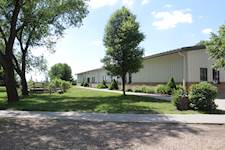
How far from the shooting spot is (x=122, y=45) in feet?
92.8

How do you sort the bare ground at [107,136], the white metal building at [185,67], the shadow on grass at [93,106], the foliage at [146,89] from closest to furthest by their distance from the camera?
the bare ground at [107,136] < the shadow on grass at [93,106] < the white metal building at [185,67] < the foliage at [146,89]

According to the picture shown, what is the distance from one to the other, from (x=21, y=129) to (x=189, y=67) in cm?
2093

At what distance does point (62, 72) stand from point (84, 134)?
3975 inches

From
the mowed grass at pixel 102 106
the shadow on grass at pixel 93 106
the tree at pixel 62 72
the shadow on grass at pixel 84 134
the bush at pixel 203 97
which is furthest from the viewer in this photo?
the tree at pixel 62 72

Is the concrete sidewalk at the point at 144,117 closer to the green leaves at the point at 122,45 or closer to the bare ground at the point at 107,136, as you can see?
the bare ground at the point at 107,136

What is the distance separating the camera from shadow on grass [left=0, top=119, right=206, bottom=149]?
29.9 ft

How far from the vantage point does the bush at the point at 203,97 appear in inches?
631

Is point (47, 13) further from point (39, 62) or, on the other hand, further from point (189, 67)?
point (39, 62)

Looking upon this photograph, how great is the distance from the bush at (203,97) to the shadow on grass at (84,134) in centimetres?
451

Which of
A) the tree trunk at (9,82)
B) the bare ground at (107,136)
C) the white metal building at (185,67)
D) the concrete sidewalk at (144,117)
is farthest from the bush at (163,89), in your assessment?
the bare ground at (107,136)

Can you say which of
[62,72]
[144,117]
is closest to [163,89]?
[144,117]

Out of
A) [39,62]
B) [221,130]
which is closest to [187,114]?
[221,130]

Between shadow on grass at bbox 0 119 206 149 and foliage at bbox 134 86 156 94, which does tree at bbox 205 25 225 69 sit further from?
shadow on grass at bbox 0 119 206 149

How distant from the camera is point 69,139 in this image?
31.9 ft
